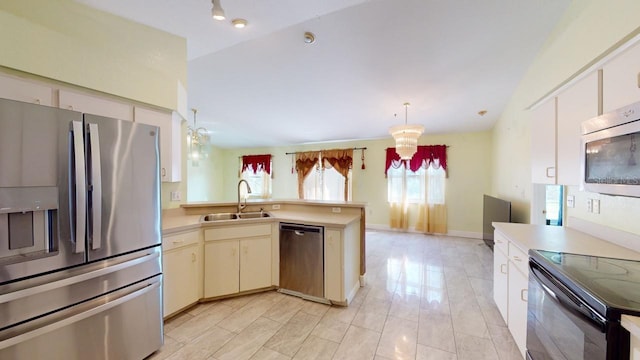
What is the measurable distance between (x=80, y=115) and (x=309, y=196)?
19.4 feet

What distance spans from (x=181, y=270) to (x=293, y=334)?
1191 millimetres

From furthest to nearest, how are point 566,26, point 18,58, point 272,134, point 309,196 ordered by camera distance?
point 309,196 < point 272,134 < point 566,26 < point 18,58

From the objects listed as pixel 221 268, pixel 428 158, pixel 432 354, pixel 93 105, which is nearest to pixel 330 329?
pixel 432 354

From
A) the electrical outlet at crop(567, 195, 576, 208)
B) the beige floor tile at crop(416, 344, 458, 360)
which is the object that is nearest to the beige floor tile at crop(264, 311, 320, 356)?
the beige floor tile at crop(416, 344, 458, 360)

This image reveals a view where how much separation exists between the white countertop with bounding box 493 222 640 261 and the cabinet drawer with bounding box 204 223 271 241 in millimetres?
2285

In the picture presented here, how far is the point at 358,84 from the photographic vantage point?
351cm

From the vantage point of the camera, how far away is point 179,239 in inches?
85.3

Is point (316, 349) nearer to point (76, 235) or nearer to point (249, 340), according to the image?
point (249, 340)

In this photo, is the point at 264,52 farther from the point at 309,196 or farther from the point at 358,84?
the point at 309,196

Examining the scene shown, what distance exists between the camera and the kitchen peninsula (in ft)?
7.14

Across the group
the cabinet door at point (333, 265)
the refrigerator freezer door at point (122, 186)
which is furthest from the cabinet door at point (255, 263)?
the refrigerator freezer door at point (122, 186)

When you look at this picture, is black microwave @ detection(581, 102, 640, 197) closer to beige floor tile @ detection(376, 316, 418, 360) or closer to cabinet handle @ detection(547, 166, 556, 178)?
cabinet handle @ detection(547, 166, 556, 178)

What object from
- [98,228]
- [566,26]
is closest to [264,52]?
[98,228]

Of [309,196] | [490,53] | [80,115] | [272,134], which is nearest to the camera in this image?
[80,115]
